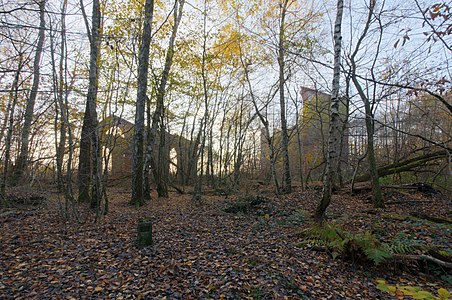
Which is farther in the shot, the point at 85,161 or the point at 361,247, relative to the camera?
the point at 85,161

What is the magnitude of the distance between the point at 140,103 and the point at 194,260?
225 inches

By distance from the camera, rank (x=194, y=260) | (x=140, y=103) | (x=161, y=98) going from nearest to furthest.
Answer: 1. (x=194, y=260)
2. (x=140, y=103)
3. (x=161, y=98)

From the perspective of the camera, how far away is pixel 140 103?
25.7 feet

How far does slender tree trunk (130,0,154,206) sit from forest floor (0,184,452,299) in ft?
5.46

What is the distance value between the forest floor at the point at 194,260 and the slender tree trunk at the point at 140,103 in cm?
166

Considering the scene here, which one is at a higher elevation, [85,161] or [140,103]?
[140,103]

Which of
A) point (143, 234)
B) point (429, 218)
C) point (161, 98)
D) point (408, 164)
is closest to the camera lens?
point (143, 234)

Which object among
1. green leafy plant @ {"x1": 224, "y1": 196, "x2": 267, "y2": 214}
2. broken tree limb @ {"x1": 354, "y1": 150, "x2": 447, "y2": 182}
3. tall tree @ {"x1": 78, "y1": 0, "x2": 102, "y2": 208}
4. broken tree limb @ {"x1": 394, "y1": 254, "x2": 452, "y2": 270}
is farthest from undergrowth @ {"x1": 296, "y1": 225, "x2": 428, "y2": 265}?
broken tree limb @ {"x1": 354, "y1": 150, "x2": 447, "y2": 182}

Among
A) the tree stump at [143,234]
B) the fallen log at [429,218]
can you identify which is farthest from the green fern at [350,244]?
the fallen log at [429,218]

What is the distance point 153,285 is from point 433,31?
4.55 m

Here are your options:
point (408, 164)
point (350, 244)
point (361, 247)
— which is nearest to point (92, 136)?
point (350, 244)

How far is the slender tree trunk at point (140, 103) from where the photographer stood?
24.7ft

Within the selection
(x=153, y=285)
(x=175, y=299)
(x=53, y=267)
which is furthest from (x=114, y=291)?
(x=53, y=267)

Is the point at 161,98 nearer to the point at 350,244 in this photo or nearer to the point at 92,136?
the point at 92,136
